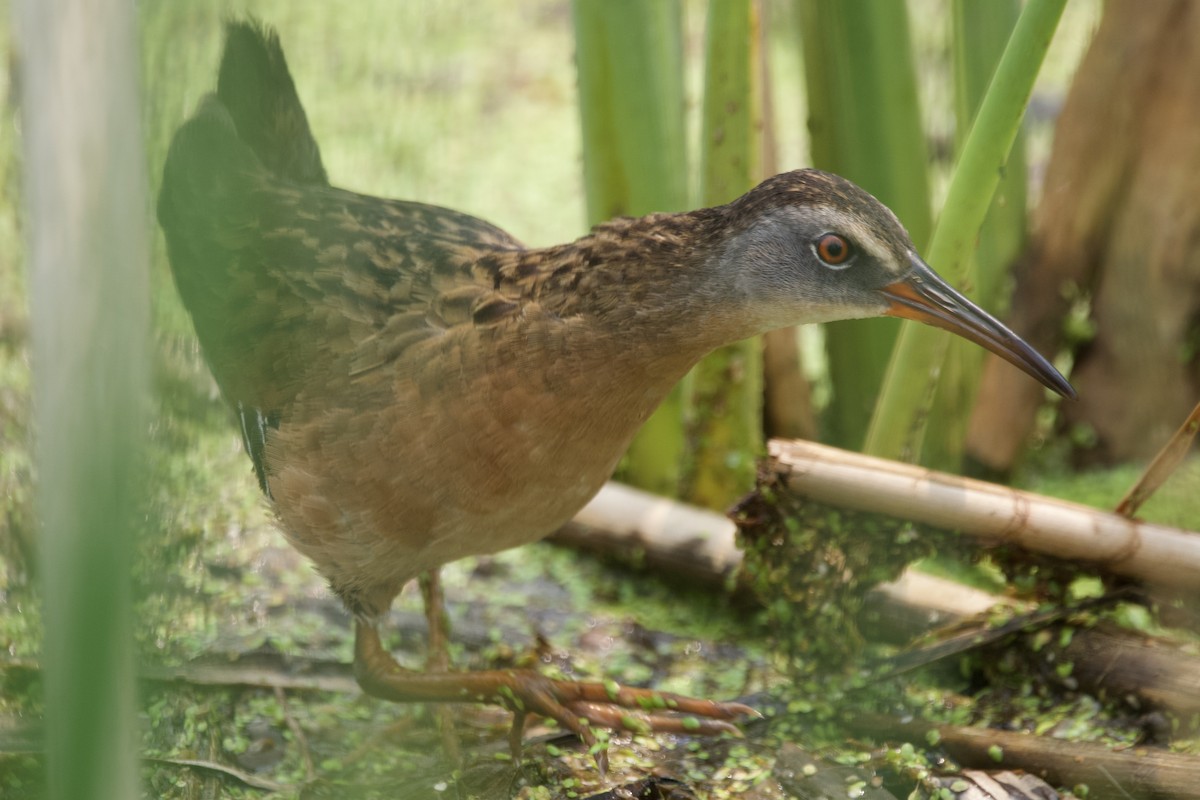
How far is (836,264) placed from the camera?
2195 millimetres

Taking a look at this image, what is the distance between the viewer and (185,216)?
198cm

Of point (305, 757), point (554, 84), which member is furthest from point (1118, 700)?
point (554, 84)

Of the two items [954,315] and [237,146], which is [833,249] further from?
[237,146]

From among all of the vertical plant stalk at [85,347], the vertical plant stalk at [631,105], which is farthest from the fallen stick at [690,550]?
the vertical plant stalk at [85,347]

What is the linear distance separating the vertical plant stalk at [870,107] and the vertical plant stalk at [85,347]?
2304 mm

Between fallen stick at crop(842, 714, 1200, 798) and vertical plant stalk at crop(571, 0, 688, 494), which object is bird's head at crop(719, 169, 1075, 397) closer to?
fallen stick at crop(842, 714, 1200, 798)

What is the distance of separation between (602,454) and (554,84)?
12.4ft

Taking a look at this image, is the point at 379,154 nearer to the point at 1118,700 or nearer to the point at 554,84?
the point at 1118,700

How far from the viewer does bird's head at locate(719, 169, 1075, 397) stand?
2170 mm

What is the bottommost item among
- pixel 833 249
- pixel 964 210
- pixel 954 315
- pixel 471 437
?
pixel 471 437

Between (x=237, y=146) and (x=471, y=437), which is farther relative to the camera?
(x=237, y=146)

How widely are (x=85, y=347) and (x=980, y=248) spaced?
2868 millimetres

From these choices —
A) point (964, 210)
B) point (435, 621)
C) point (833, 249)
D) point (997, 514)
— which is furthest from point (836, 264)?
point (435, 621)

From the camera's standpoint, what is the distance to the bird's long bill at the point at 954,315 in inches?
85.7
